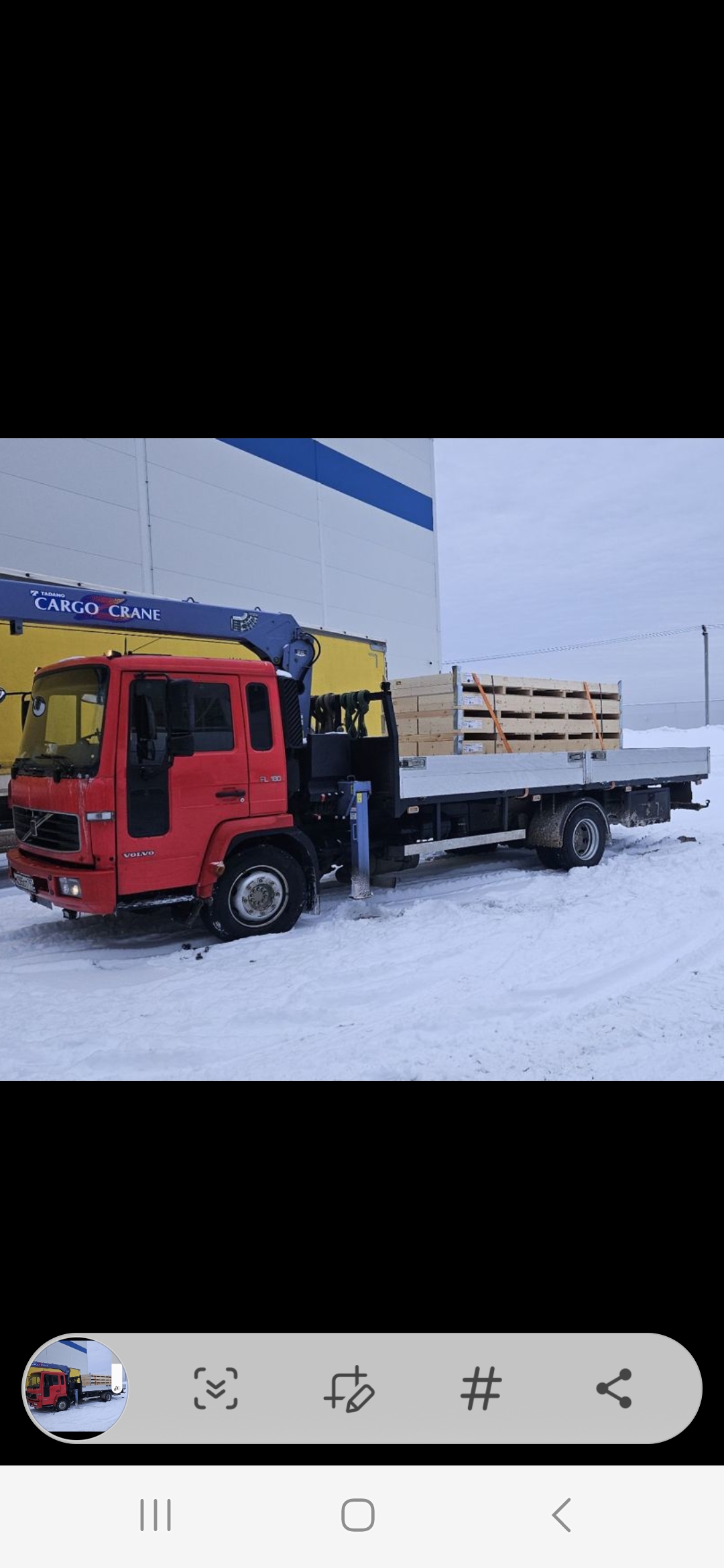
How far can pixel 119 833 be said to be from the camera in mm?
4953

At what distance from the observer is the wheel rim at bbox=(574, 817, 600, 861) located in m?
8.37

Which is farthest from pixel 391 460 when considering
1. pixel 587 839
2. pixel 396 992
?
pixel 396 992

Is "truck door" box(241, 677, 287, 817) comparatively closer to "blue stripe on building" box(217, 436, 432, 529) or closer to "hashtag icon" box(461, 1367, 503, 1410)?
"hashtag icon" box(461, 1367, 503, 1410)

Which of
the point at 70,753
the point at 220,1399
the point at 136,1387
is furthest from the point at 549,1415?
the point at 70,753

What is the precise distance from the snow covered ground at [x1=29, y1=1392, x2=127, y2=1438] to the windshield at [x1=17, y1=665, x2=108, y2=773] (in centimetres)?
411

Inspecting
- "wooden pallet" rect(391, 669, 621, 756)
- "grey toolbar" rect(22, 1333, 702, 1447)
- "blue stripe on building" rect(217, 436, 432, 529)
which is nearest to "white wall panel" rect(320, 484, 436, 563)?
"blue stripe on building" rect(217, 436, 432, 529)

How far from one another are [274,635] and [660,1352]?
5.81 m

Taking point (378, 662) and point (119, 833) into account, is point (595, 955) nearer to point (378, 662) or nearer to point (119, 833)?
point (119, 833)

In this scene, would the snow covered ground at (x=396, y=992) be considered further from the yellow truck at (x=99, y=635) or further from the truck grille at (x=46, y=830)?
the yellow truck at (x=99, y=635)

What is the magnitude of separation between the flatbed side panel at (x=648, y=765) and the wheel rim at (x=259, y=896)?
4071mm

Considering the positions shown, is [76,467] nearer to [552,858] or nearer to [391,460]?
[391,460]

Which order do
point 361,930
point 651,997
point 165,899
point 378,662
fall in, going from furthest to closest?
point 378,662 → point 361,930 → point 165,899 → point 651,997

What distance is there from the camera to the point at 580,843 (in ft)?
27.6

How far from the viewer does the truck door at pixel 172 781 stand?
16.4 feet
